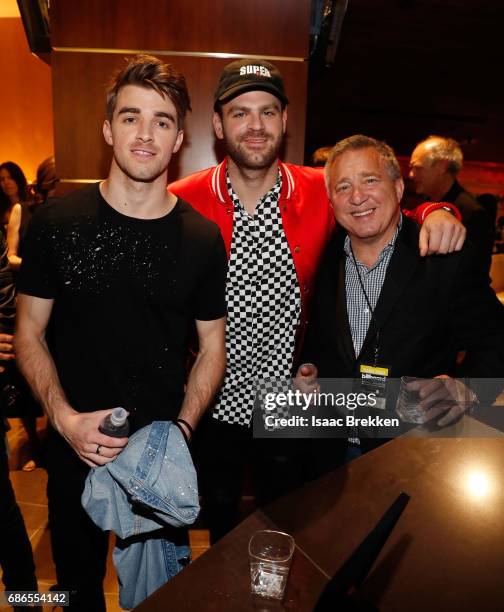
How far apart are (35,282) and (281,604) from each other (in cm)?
116

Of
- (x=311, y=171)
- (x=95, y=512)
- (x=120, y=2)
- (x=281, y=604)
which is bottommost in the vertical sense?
(x=95, y=512)

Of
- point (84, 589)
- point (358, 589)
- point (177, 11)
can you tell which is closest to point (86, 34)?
point (177, 11)

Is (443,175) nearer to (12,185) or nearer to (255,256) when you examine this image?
(255,256)

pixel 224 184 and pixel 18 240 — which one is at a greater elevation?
pixel 224 184

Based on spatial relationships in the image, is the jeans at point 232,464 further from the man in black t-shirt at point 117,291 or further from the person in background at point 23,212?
the person in background at point 23,212

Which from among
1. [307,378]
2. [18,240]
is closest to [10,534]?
[307,378]

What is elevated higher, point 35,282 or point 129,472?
point 35,282

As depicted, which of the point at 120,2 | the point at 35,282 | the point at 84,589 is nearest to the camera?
the point at 35,282

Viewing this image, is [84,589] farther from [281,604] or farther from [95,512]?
[281,604]

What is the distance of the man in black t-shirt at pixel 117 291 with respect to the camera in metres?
1.47

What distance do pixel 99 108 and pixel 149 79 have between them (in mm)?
1195

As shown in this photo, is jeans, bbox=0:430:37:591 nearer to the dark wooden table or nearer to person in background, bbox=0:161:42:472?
person in background, bbox=0:161:42:472

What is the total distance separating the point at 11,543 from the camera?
178 cm

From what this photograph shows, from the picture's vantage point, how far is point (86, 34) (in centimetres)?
247
